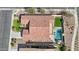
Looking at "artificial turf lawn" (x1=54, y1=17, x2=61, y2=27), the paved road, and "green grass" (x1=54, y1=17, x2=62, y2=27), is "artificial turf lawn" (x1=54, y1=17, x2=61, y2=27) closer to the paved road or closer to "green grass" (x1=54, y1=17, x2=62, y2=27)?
"green grass" (x1=54, y1=17, x2=62, y2=27)

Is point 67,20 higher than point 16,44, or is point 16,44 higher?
point 67,20

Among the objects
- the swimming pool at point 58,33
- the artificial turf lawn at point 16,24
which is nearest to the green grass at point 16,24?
the artificial turf lawn at point 16,24

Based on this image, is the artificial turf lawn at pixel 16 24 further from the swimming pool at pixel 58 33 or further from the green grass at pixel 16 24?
the swimming pool at pixel 58 33

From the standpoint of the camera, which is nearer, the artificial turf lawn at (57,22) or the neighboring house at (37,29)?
the neighboring house at (37,29)

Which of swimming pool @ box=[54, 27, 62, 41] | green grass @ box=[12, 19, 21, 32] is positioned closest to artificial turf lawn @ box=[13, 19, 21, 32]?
green grass @ box=[12, 19, 21, 32]
